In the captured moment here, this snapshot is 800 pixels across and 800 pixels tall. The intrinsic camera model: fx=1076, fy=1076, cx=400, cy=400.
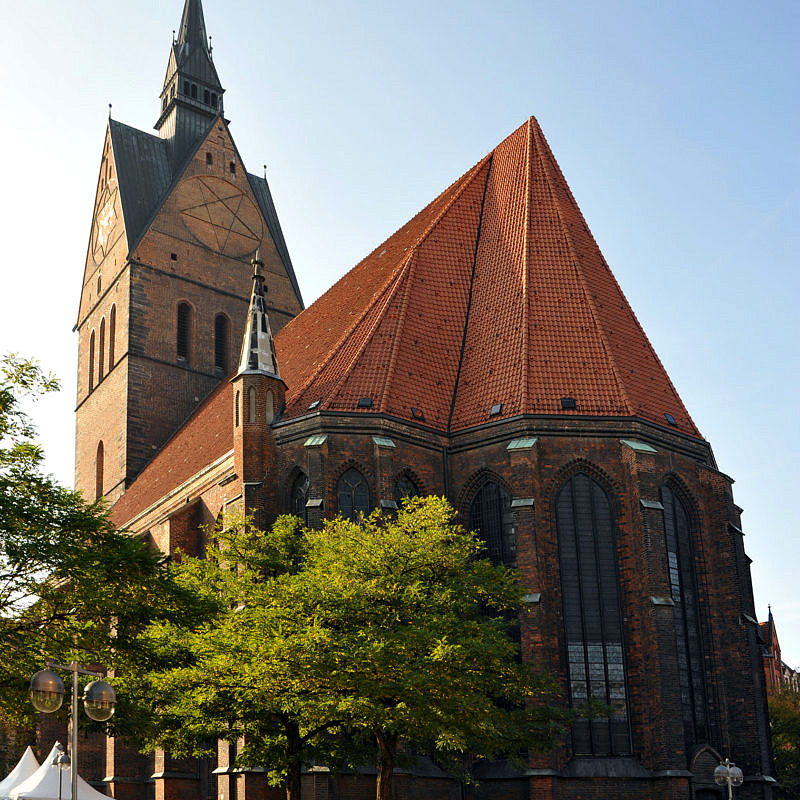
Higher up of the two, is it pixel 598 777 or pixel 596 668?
pixel 596 668

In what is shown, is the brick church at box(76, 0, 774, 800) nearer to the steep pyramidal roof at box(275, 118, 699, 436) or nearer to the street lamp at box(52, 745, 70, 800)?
the steep pyramidal roof at box(275, 118, 699, 436)

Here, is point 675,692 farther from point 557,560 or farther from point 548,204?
point 548,204

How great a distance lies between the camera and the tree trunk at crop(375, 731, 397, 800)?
1577cm

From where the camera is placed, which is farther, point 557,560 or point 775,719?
point 775,719

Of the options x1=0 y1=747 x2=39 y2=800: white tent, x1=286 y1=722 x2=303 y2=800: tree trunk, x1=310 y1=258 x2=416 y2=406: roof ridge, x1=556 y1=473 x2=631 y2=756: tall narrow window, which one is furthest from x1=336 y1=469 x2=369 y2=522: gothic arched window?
x1=0 y1=747 x2=39 y2=800: white tent

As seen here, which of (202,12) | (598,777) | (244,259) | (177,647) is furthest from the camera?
(202,12)

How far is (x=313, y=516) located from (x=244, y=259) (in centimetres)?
2101

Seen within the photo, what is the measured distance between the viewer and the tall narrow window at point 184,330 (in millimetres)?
38875

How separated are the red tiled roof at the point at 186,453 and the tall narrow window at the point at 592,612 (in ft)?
31.3

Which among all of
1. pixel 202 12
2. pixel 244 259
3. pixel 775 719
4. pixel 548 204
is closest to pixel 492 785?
pixel 548 204

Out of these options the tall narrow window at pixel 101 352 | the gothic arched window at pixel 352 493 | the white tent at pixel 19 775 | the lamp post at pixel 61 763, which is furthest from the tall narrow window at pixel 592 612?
the tall narrow window at pixel 101 352

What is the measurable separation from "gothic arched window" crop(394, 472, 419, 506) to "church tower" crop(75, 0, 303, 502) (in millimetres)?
16335

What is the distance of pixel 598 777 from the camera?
791 inches

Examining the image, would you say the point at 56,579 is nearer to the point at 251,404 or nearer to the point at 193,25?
the point at 251,404
